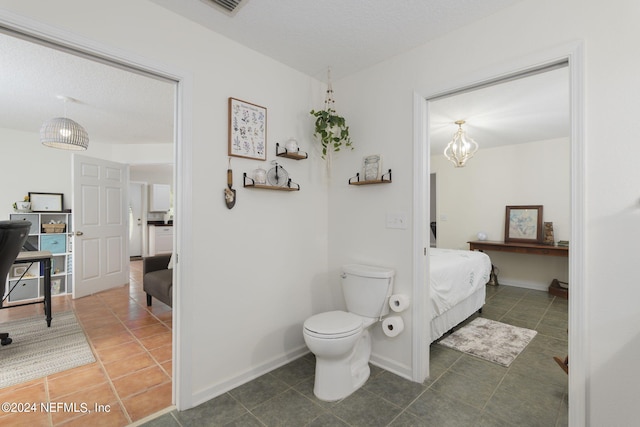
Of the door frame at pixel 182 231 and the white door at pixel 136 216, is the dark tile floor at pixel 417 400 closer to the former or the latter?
the door frame at pixel 182 231

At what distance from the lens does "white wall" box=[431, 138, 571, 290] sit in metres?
4.45

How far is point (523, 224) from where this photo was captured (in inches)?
184

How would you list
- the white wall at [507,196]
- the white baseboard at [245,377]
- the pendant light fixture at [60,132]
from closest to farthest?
A: the white baseboard at [245,377] < the pendant light fixture at [60,132] < the white wall at [507,196]

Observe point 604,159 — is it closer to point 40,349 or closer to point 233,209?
point 233,209

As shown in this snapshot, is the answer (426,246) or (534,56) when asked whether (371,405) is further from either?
(534,56)

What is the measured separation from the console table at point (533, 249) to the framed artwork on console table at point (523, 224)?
0.18 m

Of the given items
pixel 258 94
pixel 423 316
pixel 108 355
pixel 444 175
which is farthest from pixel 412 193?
pixel 444 175

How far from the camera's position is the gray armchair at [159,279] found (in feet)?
10.2

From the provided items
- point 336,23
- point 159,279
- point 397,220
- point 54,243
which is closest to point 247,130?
point 336,23

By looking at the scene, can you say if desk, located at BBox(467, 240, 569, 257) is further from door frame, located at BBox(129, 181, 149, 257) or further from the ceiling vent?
door frame, located at BBox(129, 181, 149, 257)

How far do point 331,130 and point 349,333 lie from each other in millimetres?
1646

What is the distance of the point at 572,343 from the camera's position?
4.97ft

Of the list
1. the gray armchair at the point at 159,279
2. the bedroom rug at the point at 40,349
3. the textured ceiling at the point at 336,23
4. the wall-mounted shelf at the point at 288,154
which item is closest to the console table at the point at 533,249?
the textured ceiling at the point at 336,23

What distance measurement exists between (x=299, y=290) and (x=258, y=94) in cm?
161
